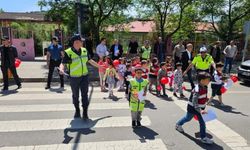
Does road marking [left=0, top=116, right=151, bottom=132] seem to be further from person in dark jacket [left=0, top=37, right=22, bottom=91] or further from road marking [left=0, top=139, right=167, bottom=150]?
person in dark jacket [left=0, top=37, right=22, bottom=91]

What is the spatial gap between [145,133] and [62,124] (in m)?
1.84

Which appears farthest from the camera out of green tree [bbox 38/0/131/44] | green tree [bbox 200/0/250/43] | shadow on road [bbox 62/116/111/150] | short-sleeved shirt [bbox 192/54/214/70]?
green tree [bbox 200/0/250/43]

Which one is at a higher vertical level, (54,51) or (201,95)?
(54,51)

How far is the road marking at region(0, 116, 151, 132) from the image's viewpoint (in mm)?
5744

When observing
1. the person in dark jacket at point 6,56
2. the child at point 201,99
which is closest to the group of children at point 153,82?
the child at point 201,99

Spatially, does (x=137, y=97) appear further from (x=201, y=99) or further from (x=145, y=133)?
(x=201, y=99)

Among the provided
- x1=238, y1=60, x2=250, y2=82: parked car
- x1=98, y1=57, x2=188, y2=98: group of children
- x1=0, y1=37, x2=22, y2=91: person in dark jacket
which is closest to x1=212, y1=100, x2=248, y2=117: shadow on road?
x1=98, y1=57, x2=188, y2=98: group of children

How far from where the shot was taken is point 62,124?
6020mm

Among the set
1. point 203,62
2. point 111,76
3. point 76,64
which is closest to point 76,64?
point 76,64

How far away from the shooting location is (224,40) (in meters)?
23.3

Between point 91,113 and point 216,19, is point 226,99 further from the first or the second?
point 216,19

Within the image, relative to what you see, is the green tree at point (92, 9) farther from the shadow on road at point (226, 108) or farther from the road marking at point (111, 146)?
the road marking at point (111, 146)

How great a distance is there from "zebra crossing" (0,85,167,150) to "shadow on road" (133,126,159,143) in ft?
0.40

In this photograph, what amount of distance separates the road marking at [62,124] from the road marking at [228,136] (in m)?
1.41
